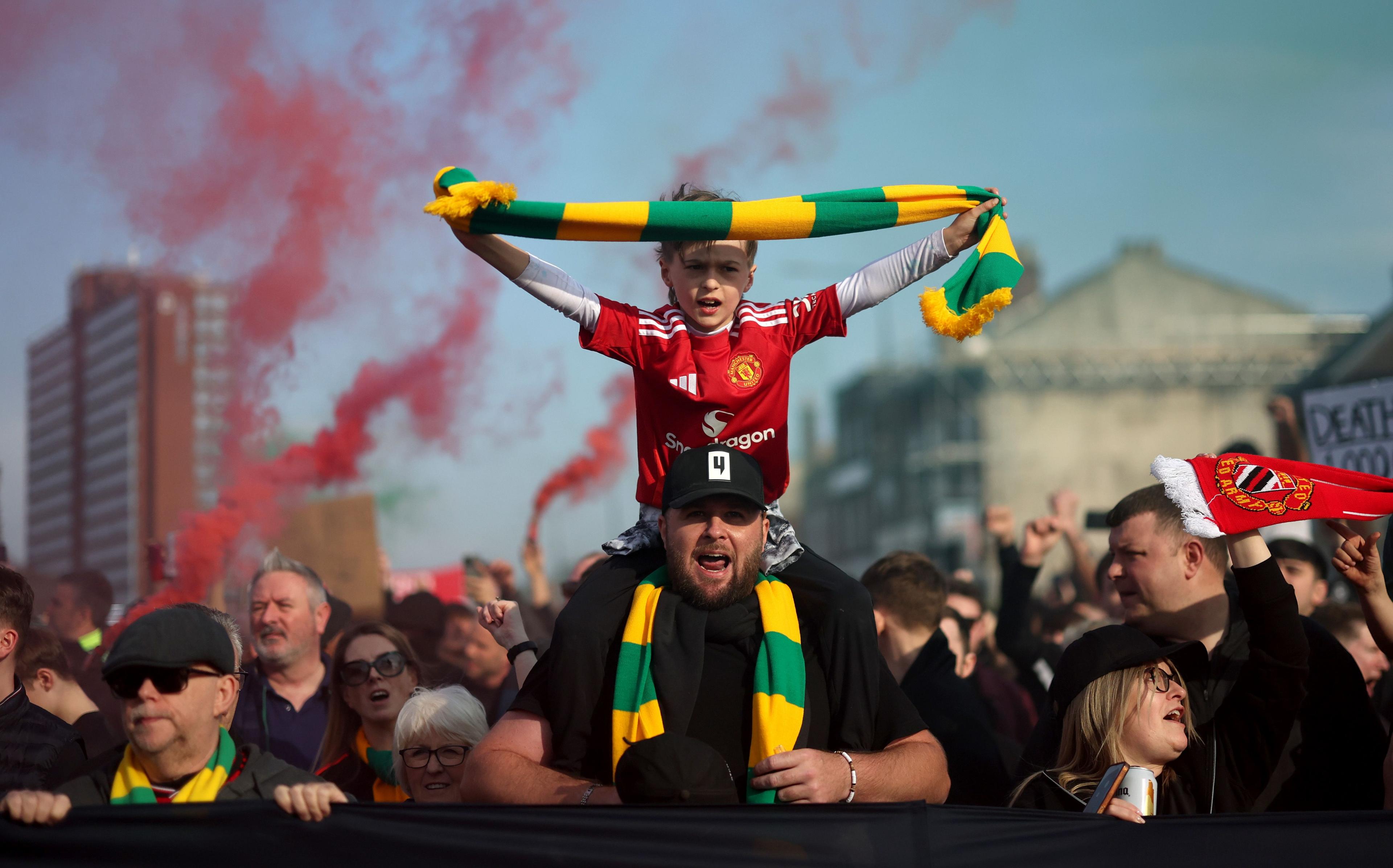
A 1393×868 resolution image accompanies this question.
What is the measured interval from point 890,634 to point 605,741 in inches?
90.1

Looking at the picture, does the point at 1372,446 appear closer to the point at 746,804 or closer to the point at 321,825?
the point at 746,804

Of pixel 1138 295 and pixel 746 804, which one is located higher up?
pixel 1138 295

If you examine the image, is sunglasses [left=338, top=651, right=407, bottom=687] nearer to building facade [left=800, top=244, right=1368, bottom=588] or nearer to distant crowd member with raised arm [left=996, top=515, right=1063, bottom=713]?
distant crowd member with raised arm [left=996, top=515, right=1063, bottom=713]

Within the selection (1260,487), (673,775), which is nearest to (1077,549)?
(1260,487)

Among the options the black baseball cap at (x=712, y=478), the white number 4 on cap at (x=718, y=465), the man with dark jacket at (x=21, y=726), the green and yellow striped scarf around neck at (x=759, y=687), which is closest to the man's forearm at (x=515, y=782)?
the green and yellow striped scarf around neck at (x=759, y=687)

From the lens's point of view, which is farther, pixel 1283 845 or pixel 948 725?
pixel 948 725

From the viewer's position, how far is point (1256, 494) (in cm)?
402

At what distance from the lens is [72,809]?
3.04 metres

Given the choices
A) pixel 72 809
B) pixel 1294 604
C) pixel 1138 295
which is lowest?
pixel 72 809

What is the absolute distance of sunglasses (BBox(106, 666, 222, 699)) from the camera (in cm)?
326

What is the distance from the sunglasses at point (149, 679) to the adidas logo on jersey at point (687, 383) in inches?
64.5

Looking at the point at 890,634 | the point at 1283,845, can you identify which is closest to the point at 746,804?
the point at 1283,845

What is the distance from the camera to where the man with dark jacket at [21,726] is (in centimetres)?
399

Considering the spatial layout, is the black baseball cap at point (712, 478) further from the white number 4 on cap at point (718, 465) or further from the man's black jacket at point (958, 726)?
the man's black jacket at point (958, 726)
